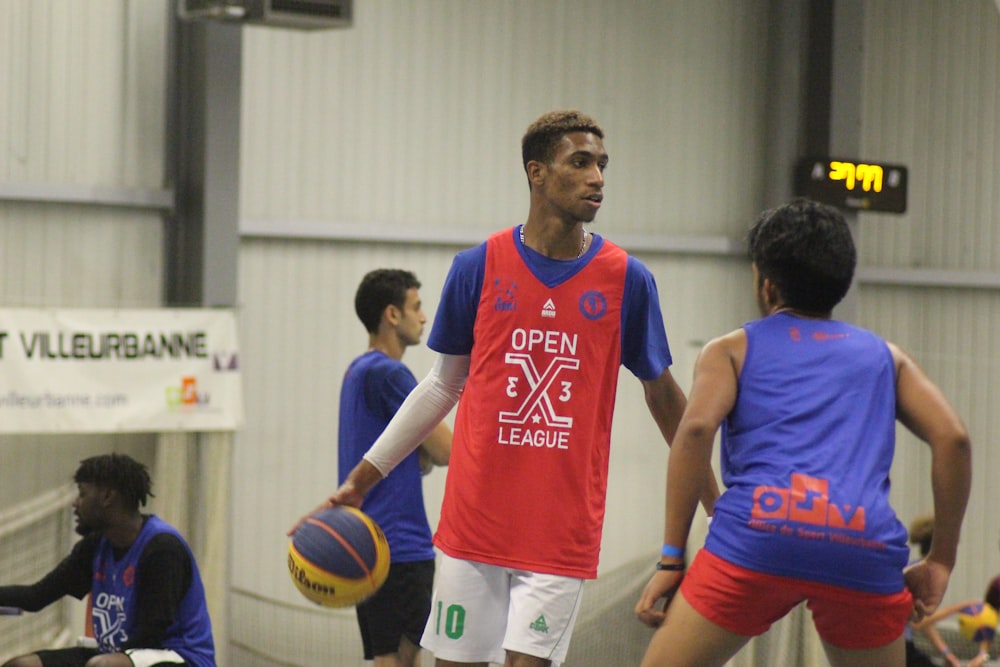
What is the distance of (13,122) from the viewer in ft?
28.1

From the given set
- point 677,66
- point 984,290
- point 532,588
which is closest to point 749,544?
point 532,588

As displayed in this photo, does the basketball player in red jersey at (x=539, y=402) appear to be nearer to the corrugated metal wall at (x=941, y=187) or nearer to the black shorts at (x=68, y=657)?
the black shorts at (x=68, y=657)

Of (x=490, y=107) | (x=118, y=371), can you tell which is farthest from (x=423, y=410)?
(x=490, y=107)

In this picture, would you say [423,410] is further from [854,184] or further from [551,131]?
[854,184]

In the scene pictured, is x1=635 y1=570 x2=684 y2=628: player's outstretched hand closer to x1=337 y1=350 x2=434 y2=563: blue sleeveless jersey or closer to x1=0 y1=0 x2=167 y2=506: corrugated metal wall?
x1=337 y1=350 x2=434 y2=563: blue sleeveless jersey

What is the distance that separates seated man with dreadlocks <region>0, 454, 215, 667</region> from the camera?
558 cm

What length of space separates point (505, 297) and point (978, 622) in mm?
4446

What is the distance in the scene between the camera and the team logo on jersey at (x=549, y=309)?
13.5 ft

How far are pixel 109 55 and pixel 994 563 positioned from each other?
7.24 metres

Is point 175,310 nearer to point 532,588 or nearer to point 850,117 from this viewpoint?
point 532,588

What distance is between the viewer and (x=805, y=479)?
347 centimetres

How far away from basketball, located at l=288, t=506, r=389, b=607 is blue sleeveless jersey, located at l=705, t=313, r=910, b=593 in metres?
1.32

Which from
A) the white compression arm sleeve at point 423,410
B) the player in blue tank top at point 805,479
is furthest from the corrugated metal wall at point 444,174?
the player in blue tank top at point 805,479

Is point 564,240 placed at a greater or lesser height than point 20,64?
lesser
